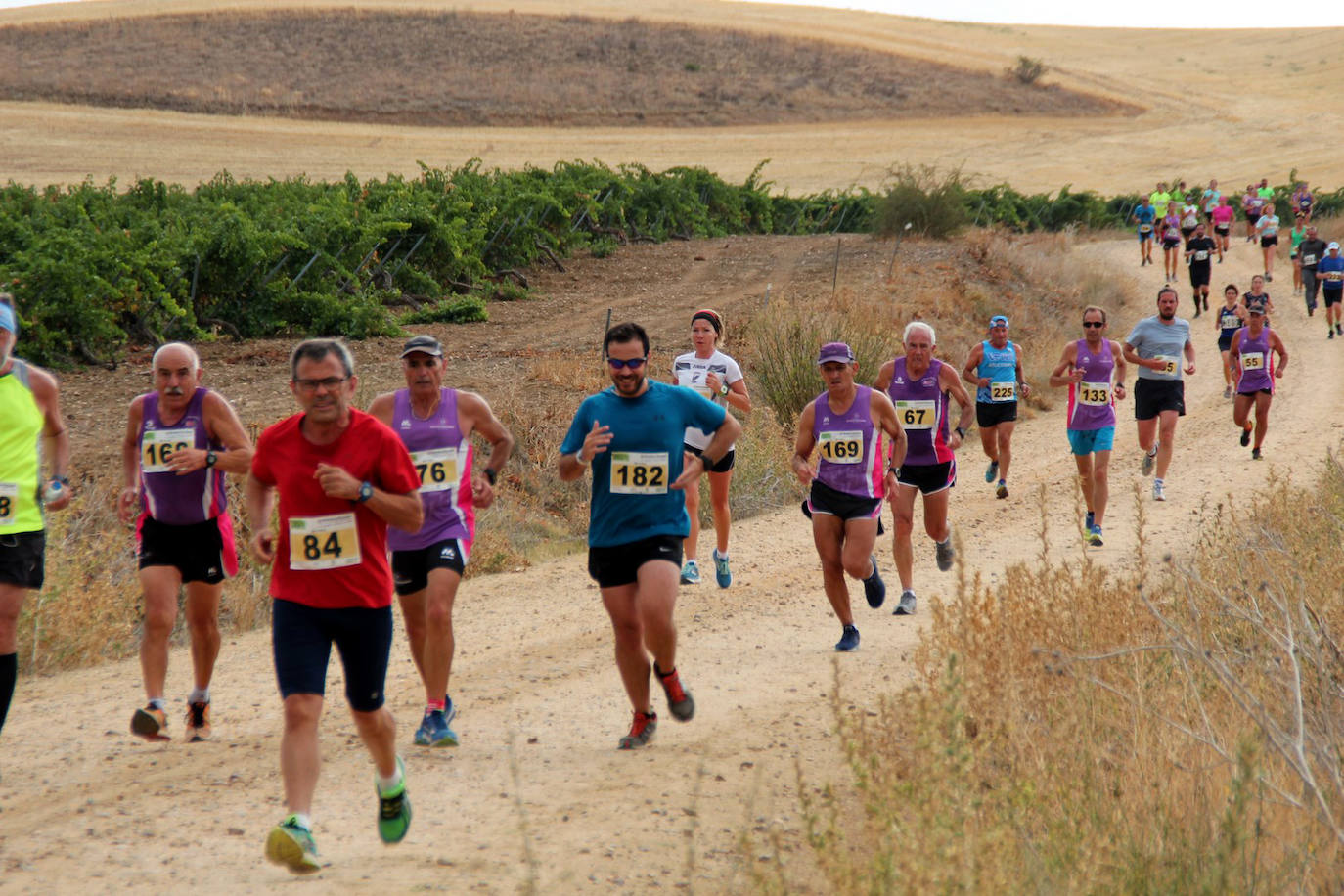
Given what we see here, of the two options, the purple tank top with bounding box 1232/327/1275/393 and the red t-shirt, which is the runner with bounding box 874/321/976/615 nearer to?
the red t-shirt

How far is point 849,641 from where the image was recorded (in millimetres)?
8641

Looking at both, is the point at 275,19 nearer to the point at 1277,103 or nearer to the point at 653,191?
the point at 653,191

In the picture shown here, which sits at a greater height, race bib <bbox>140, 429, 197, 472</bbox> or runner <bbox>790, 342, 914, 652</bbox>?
race bib <bbox>140, 429, 197, 472</bbox>

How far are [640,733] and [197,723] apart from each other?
223 cm

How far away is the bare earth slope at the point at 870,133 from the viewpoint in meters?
48.4

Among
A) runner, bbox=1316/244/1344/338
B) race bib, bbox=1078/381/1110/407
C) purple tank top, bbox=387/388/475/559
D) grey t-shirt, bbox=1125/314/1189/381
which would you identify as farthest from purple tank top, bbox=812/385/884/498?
runner, bbox=1316/244/1344/338

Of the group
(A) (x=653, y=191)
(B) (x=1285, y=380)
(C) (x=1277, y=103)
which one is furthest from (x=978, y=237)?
→ (C) (x=1277, y=103)

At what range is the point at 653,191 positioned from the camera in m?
37.9

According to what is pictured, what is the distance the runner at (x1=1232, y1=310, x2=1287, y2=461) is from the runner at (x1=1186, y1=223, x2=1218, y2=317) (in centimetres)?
1384

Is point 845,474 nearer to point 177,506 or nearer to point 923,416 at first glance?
point 923,416

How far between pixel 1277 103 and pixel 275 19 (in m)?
53.4

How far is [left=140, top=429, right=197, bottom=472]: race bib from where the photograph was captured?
6703mm

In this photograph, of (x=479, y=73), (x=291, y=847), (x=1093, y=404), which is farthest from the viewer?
(x=479, y=73)

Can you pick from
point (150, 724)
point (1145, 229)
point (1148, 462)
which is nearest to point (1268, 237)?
point (1145, 229)
